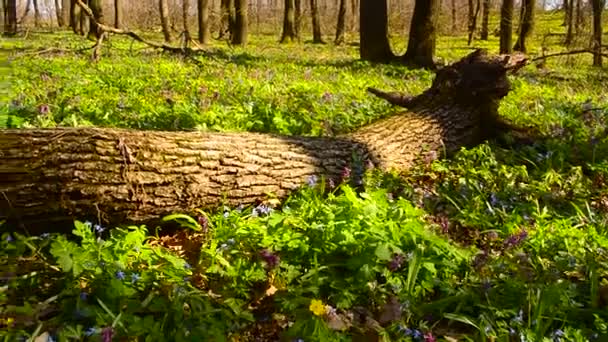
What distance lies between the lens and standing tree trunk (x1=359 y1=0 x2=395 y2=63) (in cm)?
1561

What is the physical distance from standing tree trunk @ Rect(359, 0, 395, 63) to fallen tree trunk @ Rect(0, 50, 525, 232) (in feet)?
34.2

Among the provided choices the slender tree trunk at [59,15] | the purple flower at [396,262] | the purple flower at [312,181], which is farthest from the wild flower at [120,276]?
the slender tree trunk at [59,15]

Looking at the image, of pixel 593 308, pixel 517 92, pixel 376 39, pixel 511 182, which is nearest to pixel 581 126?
pixel 511 182

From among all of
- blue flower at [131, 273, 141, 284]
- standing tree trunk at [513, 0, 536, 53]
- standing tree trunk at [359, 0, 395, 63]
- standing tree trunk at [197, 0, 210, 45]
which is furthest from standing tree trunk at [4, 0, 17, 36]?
blue flower at [131, 273, 141, 284]

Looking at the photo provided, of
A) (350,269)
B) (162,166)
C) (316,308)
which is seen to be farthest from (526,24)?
(316,308)

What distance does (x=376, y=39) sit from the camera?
1608 cm

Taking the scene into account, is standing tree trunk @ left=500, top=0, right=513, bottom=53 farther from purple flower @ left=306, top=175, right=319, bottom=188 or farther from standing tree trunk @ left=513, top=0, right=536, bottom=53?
purple flower @ left=306, top=175, right=319, bottom=188

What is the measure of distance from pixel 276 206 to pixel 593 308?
223 cm

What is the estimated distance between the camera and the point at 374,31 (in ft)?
52.4

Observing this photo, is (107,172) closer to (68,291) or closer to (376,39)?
(68,291)

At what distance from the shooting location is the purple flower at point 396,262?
10.3 feet

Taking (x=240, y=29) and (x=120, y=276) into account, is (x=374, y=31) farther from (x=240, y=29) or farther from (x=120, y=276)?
(x=120, y=276)

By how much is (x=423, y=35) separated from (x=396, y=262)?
1301cm

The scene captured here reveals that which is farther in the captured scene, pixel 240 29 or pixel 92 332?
pixel 240 29
